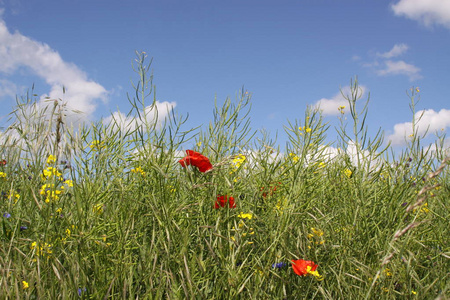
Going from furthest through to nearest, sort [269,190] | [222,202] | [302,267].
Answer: [269,190] → [222,202] → [302,267]

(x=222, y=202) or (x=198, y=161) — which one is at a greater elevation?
(x=198, y=161)

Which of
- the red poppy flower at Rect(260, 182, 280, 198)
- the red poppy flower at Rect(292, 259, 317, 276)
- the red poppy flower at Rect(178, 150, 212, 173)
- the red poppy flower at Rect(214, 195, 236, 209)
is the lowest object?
the red poppy flower at Rect(292, 259, 317, 276)

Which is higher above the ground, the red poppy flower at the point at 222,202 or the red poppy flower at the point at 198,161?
the red poppy flower at the point at 198,161

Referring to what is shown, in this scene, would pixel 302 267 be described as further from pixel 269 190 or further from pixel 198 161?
pixel 198 161

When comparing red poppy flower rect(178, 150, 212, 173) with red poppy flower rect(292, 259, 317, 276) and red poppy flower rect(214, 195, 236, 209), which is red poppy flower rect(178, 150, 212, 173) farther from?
red poppy flower rect(292, 259, 317, 276)

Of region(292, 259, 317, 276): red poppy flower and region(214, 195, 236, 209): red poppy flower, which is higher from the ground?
region(214, 195, 236, 209): red poppy flower

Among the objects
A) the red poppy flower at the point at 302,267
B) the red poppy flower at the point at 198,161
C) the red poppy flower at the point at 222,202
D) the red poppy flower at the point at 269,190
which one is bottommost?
the red poppy flower at the point at 302,267

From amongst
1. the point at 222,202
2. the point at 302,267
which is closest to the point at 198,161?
the point at 222,202

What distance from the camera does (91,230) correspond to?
6.07ft

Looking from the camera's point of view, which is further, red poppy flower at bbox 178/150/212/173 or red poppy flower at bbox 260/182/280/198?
red poppy flower at bbox 260/182/280/198

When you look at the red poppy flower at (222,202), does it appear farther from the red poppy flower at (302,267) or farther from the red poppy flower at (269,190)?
the red poppy flower at (302,267)

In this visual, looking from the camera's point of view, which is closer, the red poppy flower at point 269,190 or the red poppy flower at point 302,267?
the red poppy flower at point 302,267

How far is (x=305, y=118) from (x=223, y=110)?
1.70ft

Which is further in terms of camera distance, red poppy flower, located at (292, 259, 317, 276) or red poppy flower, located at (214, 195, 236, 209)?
red poppy flower, located at (214, 195, 236, 209)
